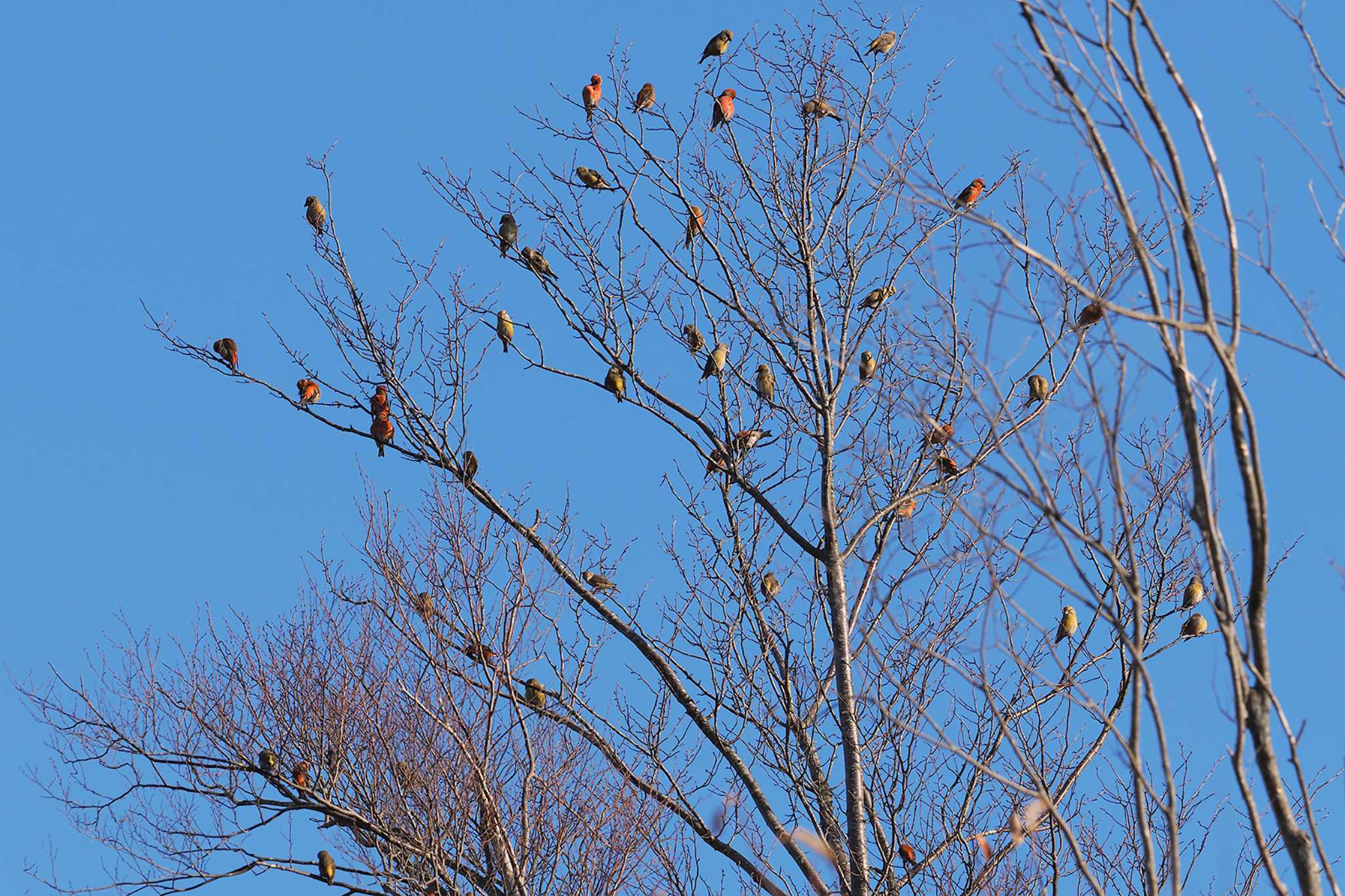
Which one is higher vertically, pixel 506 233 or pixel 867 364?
pixel 506 233

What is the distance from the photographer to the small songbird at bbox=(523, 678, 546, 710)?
8.15 metres

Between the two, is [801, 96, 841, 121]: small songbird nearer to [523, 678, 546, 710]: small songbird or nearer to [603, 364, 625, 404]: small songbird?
[603, 364, 625, 404]: small songbird

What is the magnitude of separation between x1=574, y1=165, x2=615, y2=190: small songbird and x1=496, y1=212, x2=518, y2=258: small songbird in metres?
0.47

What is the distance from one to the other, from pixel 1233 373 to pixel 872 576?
522cm

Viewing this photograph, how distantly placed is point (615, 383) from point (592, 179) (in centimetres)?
120

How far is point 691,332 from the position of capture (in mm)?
8320

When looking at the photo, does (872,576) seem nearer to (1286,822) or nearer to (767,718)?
(767,718)

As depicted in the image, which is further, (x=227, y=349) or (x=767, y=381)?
(x=227, y=349)

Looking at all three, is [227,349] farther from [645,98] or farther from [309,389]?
[645,98]

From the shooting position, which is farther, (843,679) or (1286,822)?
(843,679)

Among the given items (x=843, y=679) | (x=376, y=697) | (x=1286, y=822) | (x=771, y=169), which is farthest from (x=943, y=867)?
(x=1286, y=822)

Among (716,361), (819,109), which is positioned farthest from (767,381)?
(819,109)

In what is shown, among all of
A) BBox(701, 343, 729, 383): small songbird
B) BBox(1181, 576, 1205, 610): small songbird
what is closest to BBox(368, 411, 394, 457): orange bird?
BBox(701, 343, 729, 383): small songbird

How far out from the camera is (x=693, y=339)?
8320 mm
